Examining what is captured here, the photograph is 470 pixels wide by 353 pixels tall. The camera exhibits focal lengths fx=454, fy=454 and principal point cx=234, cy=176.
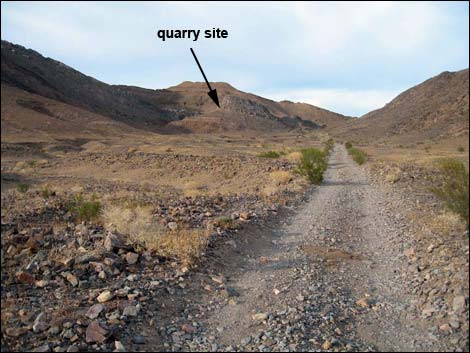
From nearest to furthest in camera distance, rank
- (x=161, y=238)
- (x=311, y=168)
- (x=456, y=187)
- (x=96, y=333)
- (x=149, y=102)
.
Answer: (x=96, y=333), (x=456, y=187), (x=161, y=238), (x=311, y=168), (x=149, y=102)

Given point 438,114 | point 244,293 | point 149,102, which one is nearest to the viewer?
point 244,293

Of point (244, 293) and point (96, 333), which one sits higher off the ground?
point (96, 333)

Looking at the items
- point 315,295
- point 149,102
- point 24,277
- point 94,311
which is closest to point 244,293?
point 315,295

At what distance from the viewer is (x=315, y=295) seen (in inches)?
257

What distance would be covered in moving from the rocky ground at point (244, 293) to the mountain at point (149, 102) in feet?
172

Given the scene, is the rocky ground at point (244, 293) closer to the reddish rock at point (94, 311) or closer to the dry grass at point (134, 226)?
the reddish rock at point (94, 311)

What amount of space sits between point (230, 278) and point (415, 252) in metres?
3.36

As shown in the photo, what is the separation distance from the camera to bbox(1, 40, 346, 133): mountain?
82.6 m

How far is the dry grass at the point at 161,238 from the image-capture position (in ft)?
26.4

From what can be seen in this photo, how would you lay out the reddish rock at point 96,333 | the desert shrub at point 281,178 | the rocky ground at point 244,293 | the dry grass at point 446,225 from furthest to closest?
the desert shrub at point 281,178 → the dry grass at point 446,225 → the rocky ground at point 244,293 → the reddish rock at point 96,333

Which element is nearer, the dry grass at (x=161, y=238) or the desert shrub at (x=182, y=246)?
the desert shrub at (x=182, y=246)

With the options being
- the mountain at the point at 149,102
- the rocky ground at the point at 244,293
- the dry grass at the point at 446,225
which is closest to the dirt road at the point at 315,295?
the rocky ground at the point at 244,293

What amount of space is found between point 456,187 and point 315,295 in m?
2.56

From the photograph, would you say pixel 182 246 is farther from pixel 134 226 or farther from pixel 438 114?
pixel 438 114
